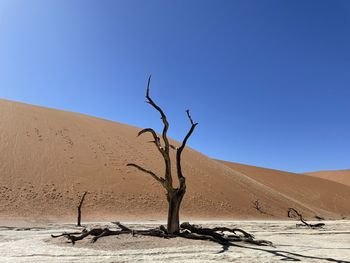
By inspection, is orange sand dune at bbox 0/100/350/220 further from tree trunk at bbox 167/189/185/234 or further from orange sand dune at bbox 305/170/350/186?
orange sand dune at bbox 305/170/350/186

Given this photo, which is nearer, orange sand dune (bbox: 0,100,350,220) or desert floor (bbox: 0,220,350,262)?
desert floor (bbox: 0,220,350,262)

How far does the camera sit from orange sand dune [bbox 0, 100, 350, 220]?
3862cm

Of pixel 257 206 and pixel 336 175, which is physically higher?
pixel 336 175

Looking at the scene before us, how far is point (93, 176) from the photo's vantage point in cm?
4516

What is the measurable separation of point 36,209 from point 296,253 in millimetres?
28519

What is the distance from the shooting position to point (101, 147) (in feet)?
177

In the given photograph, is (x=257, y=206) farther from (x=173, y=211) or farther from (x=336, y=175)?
(x=336, y=175)

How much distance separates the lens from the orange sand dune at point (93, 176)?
38.6 m

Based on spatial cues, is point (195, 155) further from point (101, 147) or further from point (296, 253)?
point (296, 253)

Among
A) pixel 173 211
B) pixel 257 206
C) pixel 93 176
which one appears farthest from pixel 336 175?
pixel 173 211

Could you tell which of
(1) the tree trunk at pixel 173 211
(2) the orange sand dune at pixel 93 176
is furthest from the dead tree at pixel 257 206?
(1) the tree trunk at pixel 173 211

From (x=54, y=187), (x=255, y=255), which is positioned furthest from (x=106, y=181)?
(x=255, y=255)

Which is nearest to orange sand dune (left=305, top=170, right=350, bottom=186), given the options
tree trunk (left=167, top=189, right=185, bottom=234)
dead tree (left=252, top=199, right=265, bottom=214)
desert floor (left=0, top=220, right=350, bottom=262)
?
dead tree (left=252, top=199, right=265, bottom=214)

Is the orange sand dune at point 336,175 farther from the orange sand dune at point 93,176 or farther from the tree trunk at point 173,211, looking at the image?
the tree trunk at point 173,211
